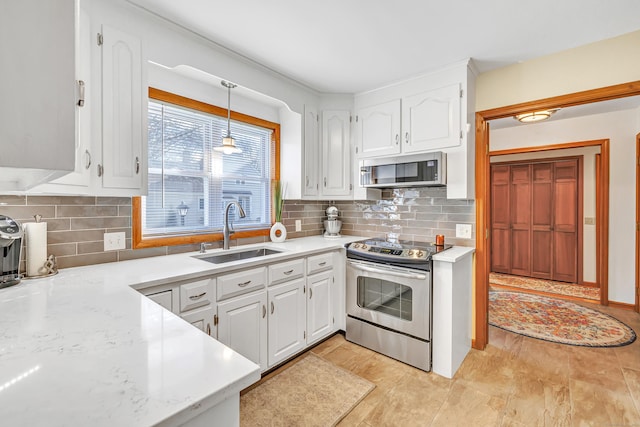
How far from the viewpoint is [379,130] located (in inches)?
114

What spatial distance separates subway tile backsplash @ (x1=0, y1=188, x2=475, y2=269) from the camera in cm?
170

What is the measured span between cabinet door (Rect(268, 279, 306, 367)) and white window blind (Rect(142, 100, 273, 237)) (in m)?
0.84

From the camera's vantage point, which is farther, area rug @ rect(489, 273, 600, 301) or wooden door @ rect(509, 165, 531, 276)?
wooden door @ rect(509, 165, 531, 276)

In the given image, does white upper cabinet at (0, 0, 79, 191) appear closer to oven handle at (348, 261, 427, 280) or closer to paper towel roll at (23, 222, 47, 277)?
paper towel roll at (23, 222, 47, 277)

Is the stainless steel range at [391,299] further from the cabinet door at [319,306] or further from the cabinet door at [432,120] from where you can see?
the cabinet door at [432,120]

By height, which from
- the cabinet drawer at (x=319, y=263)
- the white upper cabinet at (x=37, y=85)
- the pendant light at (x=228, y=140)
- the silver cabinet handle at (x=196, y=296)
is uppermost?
the pendant light at (x=228, y=140)

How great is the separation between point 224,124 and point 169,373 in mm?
2344

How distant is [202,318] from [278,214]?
1.37 m

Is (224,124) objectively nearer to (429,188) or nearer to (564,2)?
(429,188)

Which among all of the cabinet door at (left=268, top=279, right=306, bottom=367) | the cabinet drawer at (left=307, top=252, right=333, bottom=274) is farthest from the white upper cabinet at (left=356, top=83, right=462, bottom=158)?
the cabinet door at (left=268, top=279, right=306, bottom=367)

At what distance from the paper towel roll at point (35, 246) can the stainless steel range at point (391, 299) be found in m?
2.06

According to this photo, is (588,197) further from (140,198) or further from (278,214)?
(140,198)

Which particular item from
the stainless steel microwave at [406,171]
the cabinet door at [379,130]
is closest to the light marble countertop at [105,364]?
the stainless steel microwave at [406,171]

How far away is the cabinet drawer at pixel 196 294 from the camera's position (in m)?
1.64
